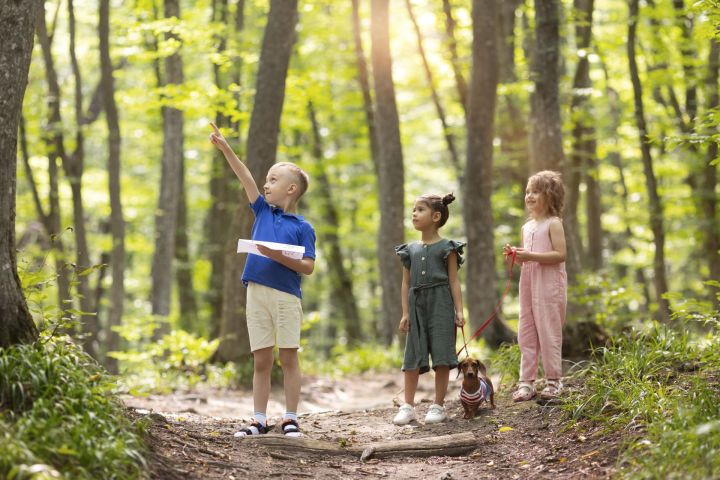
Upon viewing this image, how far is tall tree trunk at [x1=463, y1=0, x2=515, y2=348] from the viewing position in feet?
37.5

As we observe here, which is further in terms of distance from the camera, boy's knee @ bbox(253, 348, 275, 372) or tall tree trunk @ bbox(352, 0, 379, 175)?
Result: tall tree trunk @ bbox(352, 0, 379, 175)

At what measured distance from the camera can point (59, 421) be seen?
407cm

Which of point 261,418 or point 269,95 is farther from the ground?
point 269,95

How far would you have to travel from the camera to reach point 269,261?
5.82 metres

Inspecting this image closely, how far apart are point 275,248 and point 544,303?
2425mm

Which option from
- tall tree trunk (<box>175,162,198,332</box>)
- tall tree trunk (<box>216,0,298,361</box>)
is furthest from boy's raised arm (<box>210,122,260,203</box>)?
tall tree trunk (<box>175,162,198,332</box>)

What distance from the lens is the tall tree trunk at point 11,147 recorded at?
4633 mm

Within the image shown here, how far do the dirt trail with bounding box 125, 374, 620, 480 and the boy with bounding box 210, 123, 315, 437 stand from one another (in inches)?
17.1

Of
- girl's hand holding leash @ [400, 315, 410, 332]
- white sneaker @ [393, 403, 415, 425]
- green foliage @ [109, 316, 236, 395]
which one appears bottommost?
green foliage @ [109, 316, 236, 395]

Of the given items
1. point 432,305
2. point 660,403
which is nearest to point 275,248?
point 432,305

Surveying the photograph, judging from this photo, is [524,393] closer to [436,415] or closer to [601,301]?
[436,415]

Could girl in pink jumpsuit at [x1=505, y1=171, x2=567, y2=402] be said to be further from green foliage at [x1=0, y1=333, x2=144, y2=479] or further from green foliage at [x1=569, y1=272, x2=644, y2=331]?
green foliage at [x1=0, y1=333, x2=144, y2=479]

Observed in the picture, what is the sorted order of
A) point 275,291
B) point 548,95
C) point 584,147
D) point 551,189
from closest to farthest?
point 275,291 < point 551,189 < point 548,95 < point 584,147

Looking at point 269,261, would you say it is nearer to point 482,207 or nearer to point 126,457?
point 126,457
